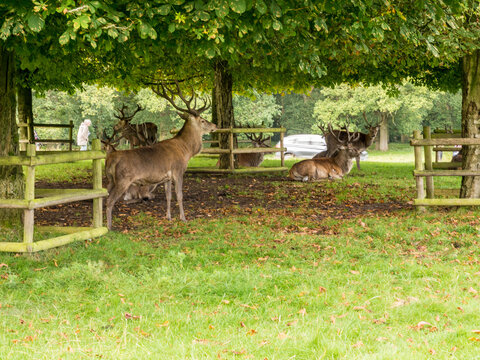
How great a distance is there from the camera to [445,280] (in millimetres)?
6867

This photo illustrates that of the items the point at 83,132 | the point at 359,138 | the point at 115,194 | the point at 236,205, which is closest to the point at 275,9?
the point at 115,194

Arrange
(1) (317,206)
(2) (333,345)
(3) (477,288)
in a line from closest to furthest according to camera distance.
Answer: (2) (333,345)
(3) (477,288)
(1) (317,206)

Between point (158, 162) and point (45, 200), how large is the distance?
325 cm

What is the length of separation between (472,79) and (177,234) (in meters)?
6.16

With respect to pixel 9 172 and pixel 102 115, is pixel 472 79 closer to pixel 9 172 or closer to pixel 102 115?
pixel 9 172

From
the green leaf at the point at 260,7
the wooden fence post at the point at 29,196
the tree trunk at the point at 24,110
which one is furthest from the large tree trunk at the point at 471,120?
the tree trunk at the point at 24,110

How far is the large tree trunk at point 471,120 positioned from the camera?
11.8m

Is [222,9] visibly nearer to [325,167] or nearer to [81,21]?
[81,21]

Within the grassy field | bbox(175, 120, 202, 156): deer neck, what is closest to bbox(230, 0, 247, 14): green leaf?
the grassy field

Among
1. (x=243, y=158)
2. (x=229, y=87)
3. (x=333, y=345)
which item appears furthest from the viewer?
(x=243, y=158)

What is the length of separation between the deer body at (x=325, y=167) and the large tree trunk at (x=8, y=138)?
966 cm

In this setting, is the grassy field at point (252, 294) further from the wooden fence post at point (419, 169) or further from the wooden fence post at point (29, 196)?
the wooden fence post at point (419, 169)

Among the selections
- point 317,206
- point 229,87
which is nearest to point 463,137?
point 317,206

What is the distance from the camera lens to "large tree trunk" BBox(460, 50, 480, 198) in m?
11.8
